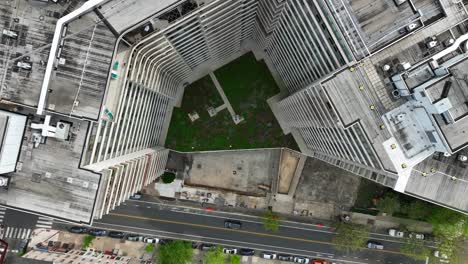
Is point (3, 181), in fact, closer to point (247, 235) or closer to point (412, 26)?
point (247, 235)

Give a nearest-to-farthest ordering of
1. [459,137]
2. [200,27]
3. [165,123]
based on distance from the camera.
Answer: [459,137]
[200,27]
[165,123]

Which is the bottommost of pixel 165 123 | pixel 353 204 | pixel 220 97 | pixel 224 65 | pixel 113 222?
pixel 113 222

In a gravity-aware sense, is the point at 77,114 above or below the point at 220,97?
below

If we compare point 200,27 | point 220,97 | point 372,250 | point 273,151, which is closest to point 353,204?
point 372,250

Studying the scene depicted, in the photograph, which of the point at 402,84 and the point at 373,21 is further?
the point at 373,21

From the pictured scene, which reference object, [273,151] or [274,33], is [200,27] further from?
[273,151]

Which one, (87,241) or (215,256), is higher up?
(215,256)

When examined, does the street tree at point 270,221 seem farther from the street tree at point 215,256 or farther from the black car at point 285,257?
the street tree at point 215,256

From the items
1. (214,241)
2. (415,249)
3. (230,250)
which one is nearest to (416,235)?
(415,249)
